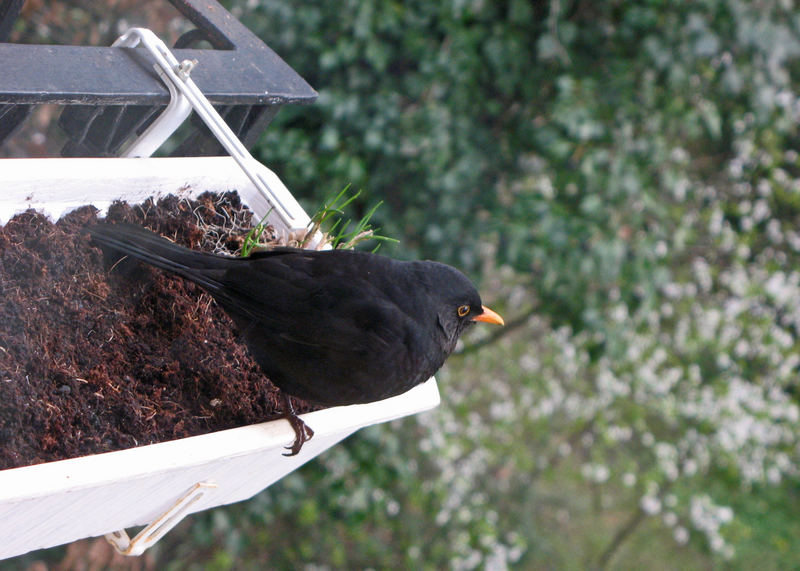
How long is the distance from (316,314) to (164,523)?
1.67 feet

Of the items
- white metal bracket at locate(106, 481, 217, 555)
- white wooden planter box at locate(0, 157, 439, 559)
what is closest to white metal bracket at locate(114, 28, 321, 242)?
white wooden planter box at locate(0, 157, 439, 559)

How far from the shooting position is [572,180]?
11.1 ft

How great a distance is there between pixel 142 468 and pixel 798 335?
4.36 metres

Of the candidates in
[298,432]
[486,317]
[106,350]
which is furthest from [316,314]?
[486,317]

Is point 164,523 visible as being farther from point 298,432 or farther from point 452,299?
point 452,299

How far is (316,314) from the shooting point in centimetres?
174

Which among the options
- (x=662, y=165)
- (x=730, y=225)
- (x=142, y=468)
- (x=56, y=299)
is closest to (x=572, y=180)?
(x=662, y=165)

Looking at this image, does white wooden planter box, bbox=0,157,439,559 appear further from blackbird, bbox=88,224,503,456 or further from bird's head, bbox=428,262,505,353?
bird's head, bbox=428,262,505,353

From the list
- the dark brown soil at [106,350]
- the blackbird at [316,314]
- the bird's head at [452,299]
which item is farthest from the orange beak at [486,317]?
the dark brown soil at [106,350]

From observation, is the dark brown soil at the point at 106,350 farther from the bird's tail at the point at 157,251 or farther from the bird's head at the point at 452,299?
the bird's head at the point at 452,299

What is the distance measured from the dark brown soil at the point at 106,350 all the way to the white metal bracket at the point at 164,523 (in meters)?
0.11

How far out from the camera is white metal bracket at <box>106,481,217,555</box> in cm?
150

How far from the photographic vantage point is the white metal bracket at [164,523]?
1501 mm

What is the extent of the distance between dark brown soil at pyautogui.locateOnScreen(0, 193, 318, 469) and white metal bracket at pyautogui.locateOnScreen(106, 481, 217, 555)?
0.11 meters
